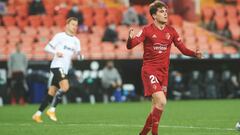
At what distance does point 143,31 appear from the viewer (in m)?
11.2

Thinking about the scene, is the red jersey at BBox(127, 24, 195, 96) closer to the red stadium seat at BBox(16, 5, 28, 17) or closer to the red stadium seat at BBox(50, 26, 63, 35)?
the red stadium seat at BBox(50, 26, 63, 35)

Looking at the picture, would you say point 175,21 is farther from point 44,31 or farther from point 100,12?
point 44,31

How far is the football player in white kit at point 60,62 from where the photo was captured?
633 inches

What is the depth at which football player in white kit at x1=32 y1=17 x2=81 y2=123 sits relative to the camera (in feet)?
52.7

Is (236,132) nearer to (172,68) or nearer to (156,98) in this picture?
(156,98)

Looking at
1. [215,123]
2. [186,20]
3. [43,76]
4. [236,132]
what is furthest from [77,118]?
[186,20]

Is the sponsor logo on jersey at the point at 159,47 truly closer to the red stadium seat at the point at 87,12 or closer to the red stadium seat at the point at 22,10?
the red stadium seat at the point at 22,10

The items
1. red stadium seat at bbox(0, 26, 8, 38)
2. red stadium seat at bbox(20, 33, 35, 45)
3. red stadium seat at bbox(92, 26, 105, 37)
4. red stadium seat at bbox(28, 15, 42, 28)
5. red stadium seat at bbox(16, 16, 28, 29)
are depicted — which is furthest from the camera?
red stadium seat at bbox(28, 15, 42, 28)

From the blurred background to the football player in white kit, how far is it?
803 cm

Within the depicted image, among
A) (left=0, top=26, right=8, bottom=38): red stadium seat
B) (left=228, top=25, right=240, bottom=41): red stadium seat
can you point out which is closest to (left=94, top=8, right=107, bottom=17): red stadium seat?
(left=0, top=26, right=8, bottom=38): red stadium seat

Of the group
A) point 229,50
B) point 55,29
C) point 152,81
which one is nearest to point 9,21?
point 55,29

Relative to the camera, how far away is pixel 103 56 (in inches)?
1068

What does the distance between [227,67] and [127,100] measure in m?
4.39

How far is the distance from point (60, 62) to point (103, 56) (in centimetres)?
1095
